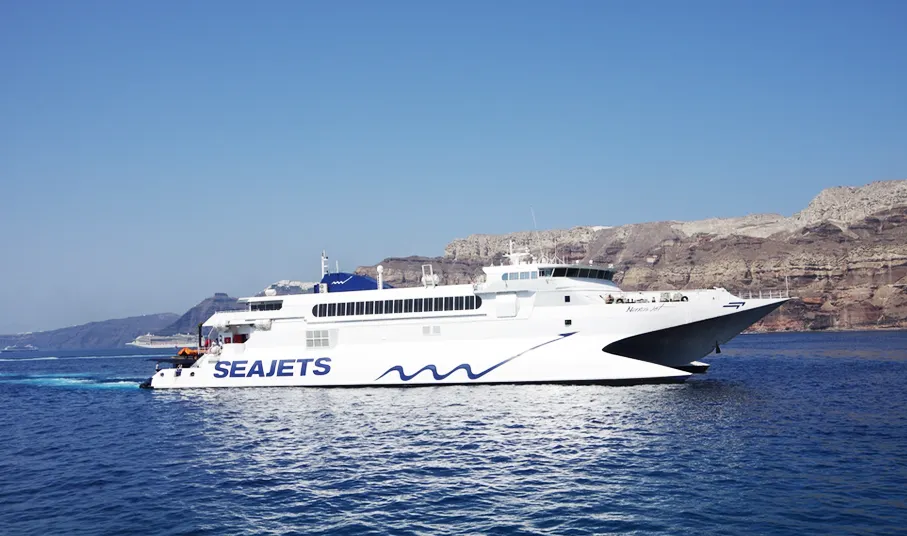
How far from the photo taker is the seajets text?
37594 mm

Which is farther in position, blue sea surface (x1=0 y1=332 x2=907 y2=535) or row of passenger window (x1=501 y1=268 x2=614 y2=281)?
row of passenger window (x1=501 y1=268 x2=614 y2=281)

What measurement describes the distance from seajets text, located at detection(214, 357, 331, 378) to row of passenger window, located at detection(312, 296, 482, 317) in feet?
8.55

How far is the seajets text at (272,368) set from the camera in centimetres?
3759

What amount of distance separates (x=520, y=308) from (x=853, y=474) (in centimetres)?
1890

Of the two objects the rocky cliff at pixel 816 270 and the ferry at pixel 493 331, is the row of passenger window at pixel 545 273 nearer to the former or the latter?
the ferry at pixel 493 331

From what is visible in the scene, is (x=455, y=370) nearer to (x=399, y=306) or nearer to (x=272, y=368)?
(x=399, y=306)

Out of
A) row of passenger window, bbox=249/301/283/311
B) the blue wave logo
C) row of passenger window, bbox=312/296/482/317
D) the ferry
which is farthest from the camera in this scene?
row of passenger window, bbox=249/301/283/311

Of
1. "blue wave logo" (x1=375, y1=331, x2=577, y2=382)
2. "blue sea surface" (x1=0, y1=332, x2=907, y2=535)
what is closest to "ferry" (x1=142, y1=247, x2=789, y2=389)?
"blue wave logo" (x1=375, y1=331, x2=577, y2=382)

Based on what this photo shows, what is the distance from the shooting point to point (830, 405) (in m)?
28.3

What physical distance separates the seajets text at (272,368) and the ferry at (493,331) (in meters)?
0.06

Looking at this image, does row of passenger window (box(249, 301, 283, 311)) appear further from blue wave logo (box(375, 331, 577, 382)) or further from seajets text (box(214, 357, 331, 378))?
blue wave logo (box(375, 331, 577, 382))

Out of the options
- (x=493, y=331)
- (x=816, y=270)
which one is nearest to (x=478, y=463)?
(x=493, y=331)

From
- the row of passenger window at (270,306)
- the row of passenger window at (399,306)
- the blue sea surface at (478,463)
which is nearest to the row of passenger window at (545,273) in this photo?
the row of passenger window at (399,306)

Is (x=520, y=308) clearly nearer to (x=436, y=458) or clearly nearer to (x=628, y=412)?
(x=628, y=412)
